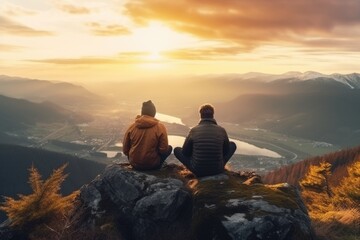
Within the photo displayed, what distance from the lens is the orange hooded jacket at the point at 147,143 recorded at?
16.6 m

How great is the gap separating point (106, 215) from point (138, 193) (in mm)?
1478

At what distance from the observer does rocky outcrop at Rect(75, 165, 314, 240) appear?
12109 mm

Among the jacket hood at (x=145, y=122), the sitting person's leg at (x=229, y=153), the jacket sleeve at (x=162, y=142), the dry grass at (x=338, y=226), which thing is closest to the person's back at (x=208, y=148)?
the sitting person's leg at (x=229, y=153)

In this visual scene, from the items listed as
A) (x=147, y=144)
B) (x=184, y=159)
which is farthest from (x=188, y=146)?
(x=147, y=144)

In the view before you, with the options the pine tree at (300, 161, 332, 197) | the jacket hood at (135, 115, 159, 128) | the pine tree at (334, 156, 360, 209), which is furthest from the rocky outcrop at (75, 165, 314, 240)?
the pine tree at (300, 161, 332, 197)

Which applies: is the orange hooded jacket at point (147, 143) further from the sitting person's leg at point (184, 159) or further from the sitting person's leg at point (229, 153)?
the sitting person's leg at point (229, 153)

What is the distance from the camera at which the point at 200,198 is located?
45.8 ft

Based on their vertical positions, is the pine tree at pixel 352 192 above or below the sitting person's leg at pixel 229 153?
below

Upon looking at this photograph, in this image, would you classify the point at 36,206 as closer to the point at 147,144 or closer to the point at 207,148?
the point at 147,144

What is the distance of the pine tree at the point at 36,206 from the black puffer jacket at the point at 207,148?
18.2 feet

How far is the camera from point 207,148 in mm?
15938

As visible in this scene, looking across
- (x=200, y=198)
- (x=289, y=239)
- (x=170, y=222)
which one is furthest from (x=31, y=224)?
(x=289, y=239)

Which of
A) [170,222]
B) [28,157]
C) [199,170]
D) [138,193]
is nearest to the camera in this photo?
[170,222]

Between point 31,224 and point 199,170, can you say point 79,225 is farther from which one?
point 199,170
